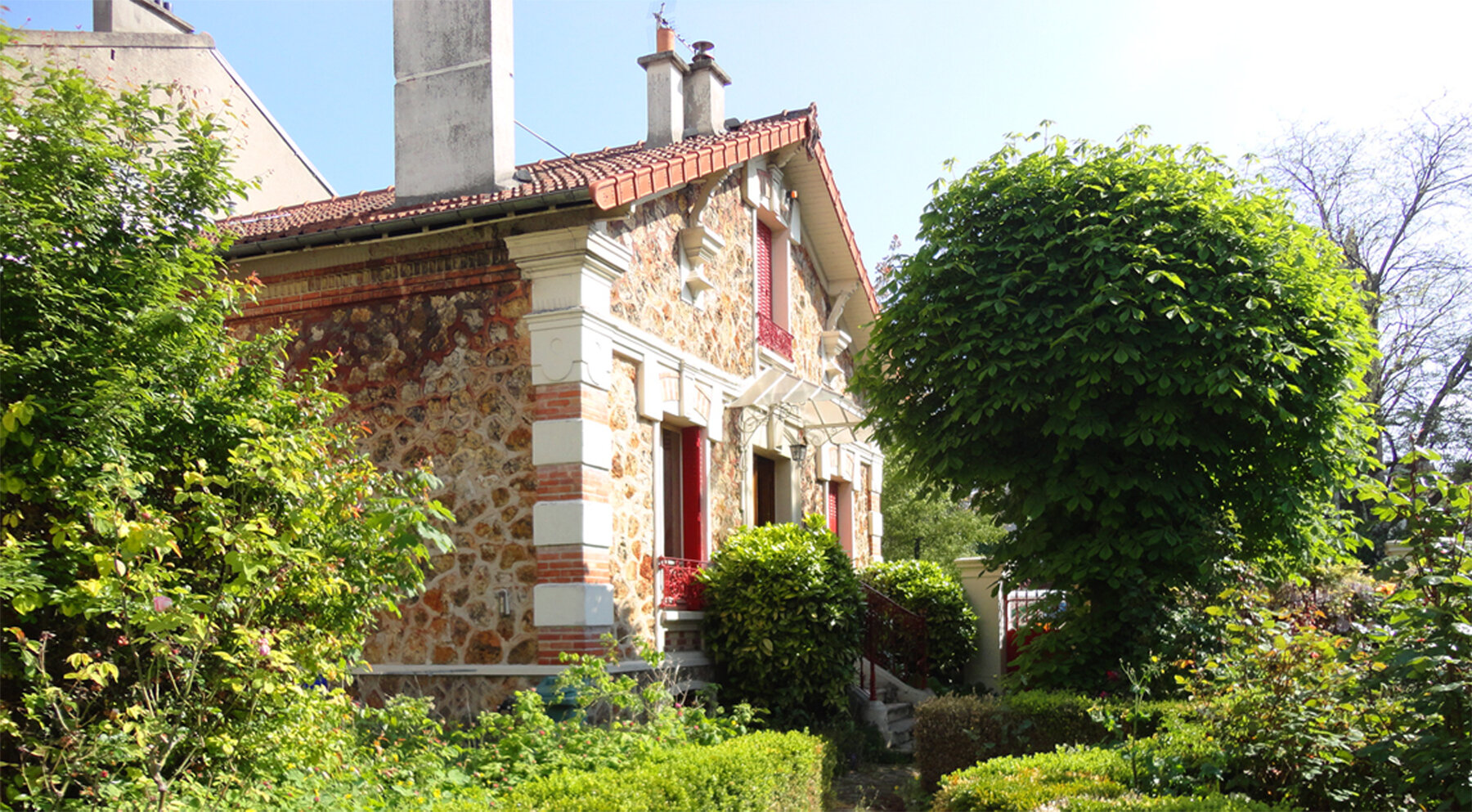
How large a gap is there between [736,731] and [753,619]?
7.95 ft

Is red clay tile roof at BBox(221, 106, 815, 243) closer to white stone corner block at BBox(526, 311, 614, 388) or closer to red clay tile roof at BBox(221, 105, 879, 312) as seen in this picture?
red clay tile roof at BBox(221, 105, 879, 312)

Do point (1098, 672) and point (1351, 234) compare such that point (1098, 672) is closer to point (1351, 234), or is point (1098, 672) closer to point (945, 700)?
point (945, 700)

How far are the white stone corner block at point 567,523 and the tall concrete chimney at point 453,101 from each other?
339 cm

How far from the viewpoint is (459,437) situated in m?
9.65

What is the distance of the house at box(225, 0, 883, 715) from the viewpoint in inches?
363

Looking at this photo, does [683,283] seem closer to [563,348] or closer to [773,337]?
[563,348]

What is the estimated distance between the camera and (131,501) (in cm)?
486

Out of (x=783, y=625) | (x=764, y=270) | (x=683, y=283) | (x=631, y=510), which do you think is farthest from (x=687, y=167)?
(x=783, y=625)

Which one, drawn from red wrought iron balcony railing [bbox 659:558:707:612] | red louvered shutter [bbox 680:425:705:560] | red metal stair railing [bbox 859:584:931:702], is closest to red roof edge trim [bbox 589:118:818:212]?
red louvered shutter [bbox 680:425:705:560]

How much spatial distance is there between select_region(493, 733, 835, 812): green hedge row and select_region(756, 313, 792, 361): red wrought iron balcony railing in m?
6.43

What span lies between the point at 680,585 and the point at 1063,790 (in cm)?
545

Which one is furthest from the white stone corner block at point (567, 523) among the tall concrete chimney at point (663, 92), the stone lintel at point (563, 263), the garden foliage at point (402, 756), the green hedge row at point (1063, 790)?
the tall concrete chimney at point (663, 92)

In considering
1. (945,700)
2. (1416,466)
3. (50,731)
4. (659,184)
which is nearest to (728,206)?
(659,184)

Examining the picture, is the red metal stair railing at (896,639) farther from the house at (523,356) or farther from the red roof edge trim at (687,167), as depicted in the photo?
the red roof edge trim at (687,167)
